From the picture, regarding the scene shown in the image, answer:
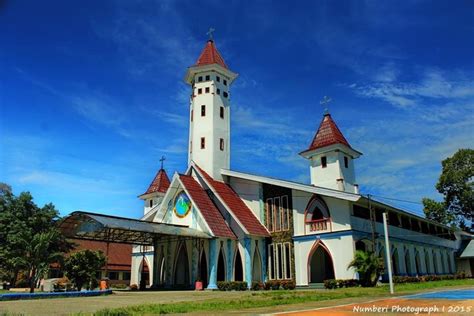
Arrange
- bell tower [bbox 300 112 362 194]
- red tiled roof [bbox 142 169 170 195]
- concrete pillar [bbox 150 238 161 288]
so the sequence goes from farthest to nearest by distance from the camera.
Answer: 1. red tiled roof [bbox 142 169 170 195]
2. bell tower [bbox 300 112 362 194]
3. concrete pillar [bbox 150 238 161 288]

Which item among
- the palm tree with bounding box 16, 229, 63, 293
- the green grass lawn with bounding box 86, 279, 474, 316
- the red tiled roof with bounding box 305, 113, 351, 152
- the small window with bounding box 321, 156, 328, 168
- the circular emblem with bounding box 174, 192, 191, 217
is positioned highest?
the red tiled roof with bounding box 305, 113, 351, 152

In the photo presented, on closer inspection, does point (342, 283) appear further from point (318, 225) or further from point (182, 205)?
point (182, 205)

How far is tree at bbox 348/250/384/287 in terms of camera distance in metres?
24.1

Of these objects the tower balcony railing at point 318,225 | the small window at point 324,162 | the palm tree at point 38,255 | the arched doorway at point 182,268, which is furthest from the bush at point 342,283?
the palm tree at point 38,255

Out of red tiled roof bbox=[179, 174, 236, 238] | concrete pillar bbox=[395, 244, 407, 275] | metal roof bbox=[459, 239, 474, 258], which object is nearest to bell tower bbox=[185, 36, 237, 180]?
red tiled roof bbox=[179, 174, 236, 238]

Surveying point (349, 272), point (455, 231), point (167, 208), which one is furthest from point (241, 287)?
point (455, 231)

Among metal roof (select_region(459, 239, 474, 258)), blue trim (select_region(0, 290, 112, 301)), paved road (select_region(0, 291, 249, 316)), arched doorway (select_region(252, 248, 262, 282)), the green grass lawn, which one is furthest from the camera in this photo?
metal roof (select_region(459, 239, 474, 258))

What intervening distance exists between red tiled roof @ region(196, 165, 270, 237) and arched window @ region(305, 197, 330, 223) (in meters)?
3.43

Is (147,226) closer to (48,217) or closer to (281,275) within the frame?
(281,275)

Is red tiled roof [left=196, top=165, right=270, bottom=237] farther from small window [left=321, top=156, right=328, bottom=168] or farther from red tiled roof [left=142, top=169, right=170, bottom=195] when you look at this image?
red tiled roof [left=142, top=169, right=170, bottom=195]

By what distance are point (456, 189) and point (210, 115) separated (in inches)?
1154

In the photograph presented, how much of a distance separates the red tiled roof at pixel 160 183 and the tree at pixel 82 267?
19114mm

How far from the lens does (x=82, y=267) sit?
2523cm

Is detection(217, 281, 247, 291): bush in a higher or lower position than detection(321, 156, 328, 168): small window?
lower
